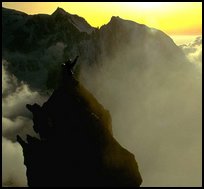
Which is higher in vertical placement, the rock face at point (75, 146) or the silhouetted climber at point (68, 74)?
the silhouetted climber at point (68, 74)

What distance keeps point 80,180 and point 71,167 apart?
90cm

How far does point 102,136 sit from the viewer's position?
82.2ft

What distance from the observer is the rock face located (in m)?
24.9

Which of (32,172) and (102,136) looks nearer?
(102,136)

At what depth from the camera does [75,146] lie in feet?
82.6

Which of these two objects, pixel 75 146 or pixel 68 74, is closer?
pixel 75 146

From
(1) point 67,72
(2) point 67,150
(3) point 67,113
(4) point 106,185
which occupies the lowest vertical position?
(4) point 106,185

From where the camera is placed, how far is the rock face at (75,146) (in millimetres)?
24938

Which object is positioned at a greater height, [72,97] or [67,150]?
[72,97]

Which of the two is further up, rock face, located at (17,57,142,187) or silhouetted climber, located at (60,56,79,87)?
silhouetted climber, located at (60,56,79,87)

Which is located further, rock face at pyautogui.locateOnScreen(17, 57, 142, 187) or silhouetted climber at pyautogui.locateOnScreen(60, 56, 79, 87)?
silhouetted climber at pyautogui.locateOnScreen(60, 56, 79, 87)

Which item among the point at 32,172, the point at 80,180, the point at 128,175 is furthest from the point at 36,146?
the point at 128,175

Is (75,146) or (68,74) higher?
(68,74)

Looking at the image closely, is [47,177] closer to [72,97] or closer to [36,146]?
[36,146]
